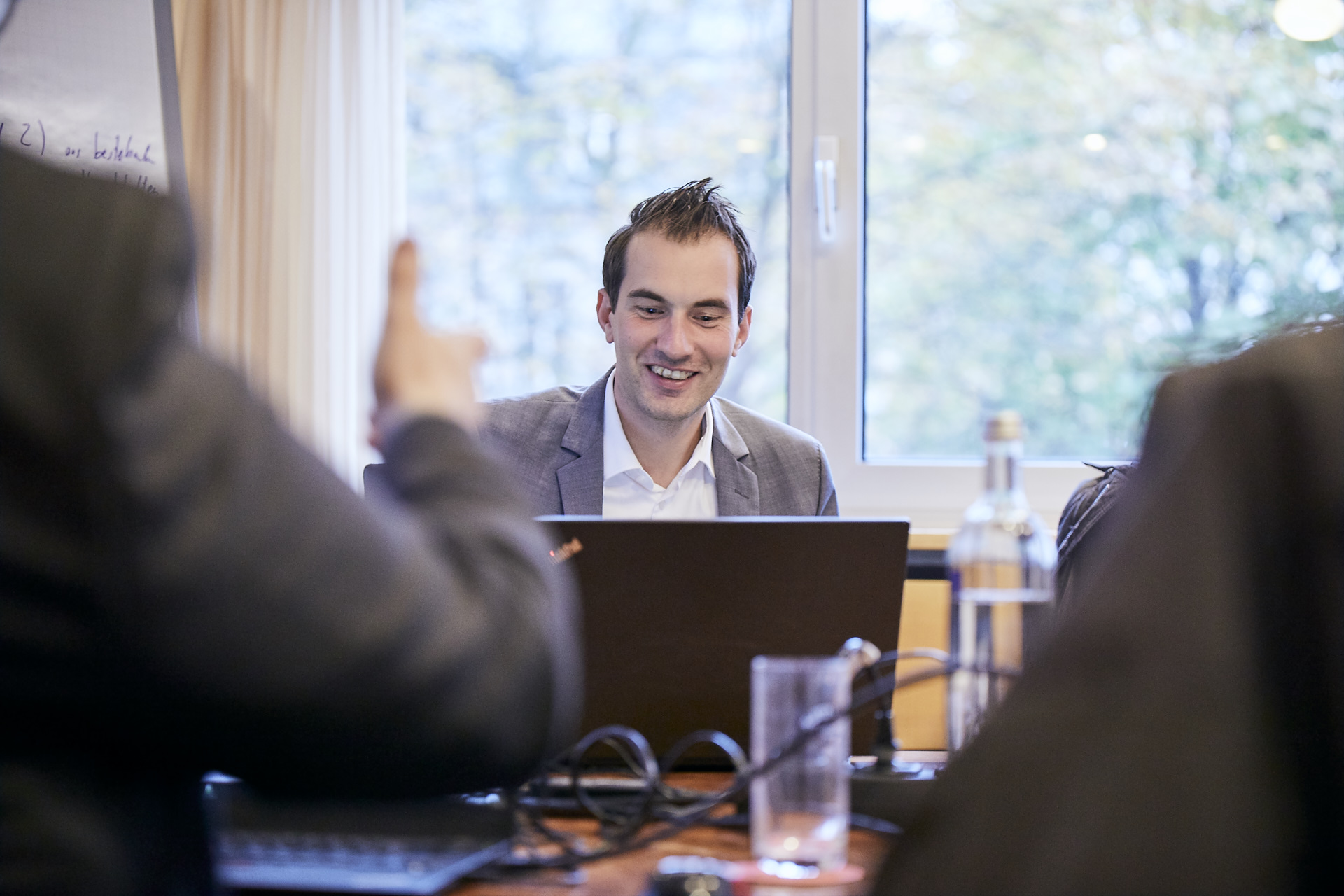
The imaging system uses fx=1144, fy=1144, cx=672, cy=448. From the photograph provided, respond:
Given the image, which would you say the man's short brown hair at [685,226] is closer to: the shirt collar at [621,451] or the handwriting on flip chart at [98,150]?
the shirt collar at [621,451]

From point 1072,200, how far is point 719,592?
2.08 metres

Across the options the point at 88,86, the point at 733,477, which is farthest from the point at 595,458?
the point at 88,86

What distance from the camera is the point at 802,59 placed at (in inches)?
110

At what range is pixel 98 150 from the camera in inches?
88.0

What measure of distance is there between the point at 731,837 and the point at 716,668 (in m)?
0.18

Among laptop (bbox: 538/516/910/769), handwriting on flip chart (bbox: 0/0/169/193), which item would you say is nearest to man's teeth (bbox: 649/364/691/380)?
handwriting on flip chart (bbox: 0/0/169/193)

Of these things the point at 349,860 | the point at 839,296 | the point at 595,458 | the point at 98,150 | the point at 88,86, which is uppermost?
the point at 88,86

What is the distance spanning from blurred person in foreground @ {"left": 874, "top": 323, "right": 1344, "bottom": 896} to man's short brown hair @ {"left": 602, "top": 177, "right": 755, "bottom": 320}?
1796mm

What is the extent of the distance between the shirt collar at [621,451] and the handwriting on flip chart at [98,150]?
3.12ft

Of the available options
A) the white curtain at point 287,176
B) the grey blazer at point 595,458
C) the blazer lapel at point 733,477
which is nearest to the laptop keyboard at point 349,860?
the grey blazer at point 595,458

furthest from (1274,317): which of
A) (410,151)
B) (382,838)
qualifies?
(410,151)

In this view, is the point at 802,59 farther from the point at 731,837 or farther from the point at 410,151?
the point at 731,837

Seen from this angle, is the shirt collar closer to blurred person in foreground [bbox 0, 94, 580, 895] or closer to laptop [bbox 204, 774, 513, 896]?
laptop [bbox 204, 774, 513, 896]

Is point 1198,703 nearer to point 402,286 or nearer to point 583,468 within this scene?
point 402,286
